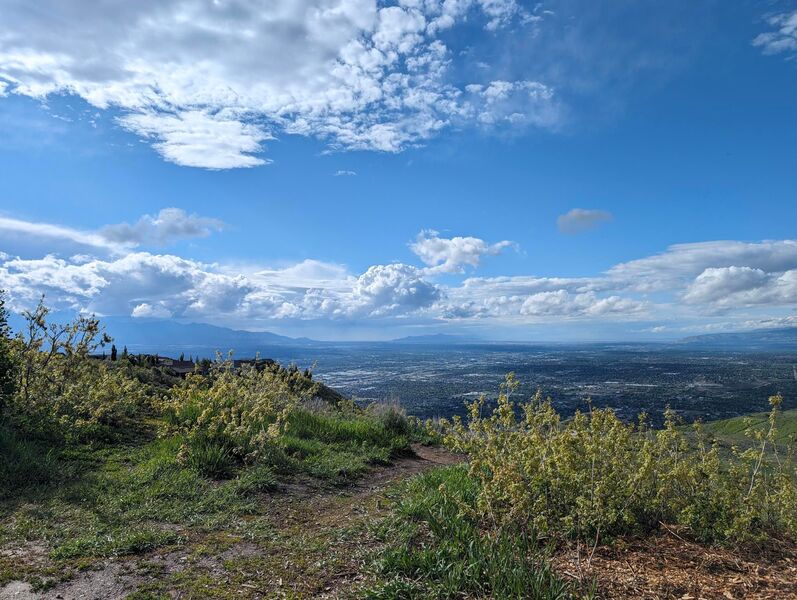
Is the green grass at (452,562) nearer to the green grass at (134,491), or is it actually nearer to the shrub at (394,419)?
the green grass at (134,491)

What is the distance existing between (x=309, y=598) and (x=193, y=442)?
192 inches

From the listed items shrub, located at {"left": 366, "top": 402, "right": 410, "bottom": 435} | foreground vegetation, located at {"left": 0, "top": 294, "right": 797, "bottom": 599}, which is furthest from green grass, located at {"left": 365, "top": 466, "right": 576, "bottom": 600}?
shrub, located at {"left": 366, "top": 402, "right": 410, "bottom": 435}

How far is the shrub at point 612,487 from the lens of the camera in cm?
475

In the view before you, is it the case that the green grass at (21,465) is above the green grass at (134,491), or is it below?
above

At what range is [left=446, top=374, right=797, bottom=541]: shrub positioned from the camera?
475 centimetres

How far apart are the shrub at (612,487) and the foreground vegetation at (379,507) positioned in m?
0.02

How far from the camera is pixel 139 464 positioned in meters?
7.92

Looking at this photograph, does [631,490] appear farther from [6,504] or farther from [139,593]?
[6,504]

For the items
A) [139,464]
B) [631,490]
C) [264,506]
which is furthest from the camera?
[139,464]

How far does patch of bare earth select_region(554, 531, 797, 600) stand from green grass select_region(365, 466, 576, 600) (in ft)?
1.23

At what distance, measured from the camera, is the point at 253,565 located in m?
4.67

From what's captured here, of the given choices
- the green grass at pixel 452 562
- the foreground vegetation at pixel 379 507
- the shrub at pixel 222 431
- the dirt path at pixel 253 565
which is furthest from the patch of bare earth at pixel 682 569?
the shrub at pixel 222 431

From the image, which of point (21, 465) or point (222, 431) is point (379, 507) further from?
point (21, 465)

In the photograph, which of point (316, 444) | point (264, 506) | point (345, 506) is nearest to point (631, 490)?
point (345, 506)
